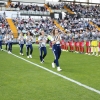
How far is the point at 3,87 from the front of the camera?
7945 mm

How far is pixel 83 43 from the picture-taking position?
75.8ft

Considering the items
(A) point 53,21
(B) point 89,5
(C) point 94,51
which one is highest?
(B) point 89,5

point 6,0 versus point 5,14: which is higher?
point 6,0

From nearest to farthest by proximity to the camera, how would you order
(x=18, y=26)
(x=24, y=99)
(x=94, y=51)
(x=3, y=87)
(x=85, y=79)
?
(x=24, y=99)
(x=3, y=87)
(x=85, y=79)
(x=94, y=51)
(x=18, y=26)

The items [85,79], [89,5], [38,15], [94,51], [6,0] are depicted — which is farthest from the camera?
[89,5]

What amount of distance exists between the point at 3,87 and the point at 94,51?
45.9 feet

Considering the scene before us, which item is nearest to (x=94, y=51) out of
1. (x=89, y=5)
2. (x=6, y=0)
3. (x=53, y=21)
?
(x=53, y=21)

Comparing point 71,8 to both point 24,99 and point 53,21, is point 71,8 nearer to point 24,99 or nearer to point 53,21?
point 53,21

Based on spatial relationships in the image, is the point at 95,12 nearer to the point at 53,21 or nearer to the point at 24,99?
the point at 53,21

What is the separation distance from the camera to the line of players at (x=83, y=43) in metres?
21.1

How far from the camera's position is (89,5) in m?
66.6

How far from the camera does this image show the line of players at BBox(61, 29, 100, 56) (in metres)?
21.1

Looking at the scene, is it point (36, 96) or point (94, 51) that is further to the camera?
point (94, 51)

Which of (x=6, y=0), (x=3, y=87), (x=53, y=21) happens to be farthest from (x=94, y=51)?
(x=6, y=0)
